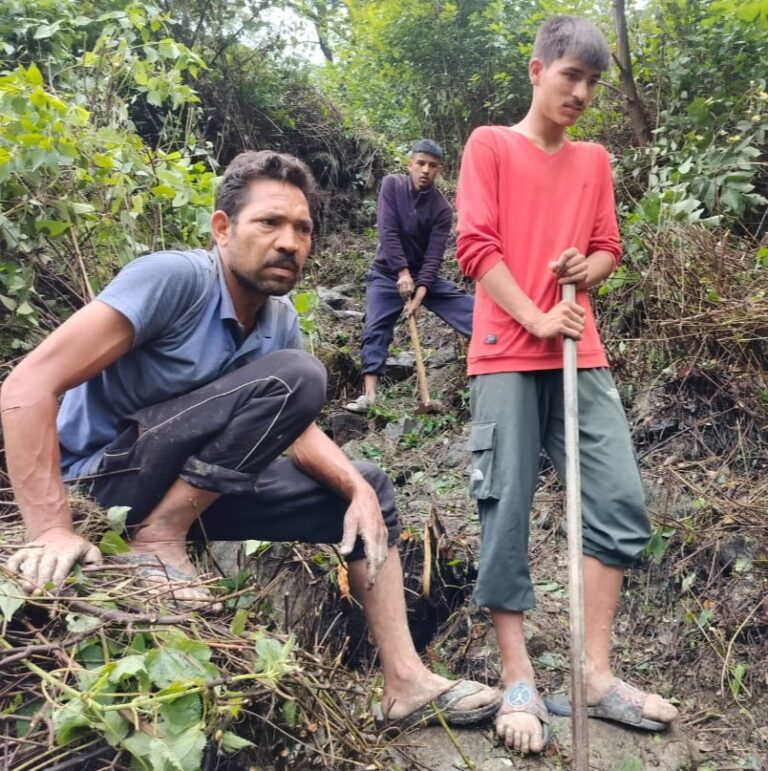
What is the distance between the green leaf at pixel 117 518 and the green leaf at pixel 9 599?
0.43 m

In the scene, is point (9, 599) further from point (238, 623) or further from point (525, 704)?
point (525, 704)

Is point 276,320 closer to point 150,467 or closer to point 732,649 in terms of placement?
point 150,467

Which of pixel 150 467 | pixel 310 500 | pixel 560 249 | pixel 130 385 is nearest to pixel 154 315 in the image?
pixel 130 385

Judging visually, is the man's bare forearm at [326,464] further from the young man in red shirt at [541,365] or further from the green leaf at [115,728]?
the green leaf at [115,728]

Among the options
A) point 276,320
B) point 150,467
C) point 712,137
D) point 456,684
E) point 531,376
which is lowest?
point 456,684

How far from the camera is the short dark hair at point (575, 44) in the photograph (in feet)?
7.79

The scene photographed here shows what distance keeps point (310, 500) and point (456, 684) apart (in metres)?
0.69

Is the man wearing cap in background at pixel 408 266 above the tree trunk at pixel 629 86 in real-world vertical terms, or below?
below

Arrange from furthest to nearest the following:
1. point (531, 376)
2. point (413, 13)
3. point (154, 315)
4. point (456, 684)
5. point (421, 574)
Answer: point (413, 13) < point (421, 574) < point (531, 376) < point (456, 684) < point (154, 315)

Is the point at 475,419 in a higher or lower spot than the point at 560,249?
lower

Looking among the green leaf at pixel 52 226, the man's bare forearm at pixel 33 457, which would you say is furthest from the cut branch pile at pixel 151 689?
the green leaf at pixel 52 226

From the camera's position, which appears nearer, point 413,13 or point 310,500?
point 310,500

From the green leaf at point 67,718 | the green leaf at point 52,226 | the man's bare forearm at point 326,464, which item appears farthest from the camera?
the green leaf at point 52,226

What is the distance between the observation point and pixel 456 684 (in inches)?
86.7
